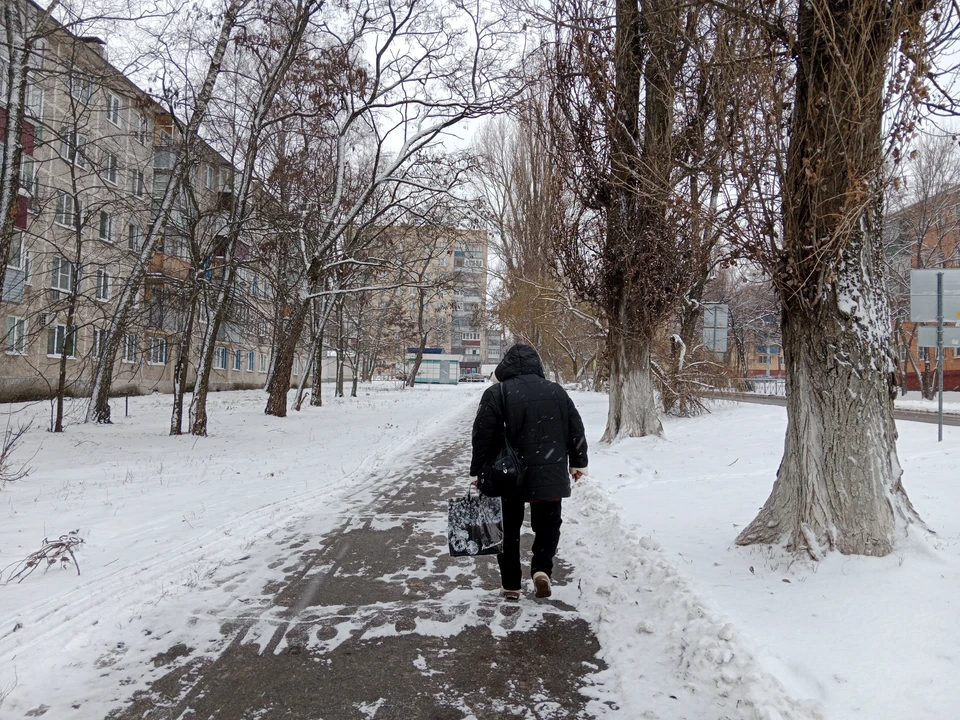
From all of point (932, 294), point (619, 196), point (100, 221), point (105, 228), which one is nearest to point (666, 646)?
point (619, 196)

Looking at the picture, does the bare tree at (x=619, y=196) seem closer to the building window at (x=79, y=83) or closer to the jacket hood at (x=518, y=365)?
the jacket hood at (x=518, y=365)

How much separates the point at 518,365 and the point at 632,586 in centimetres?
187

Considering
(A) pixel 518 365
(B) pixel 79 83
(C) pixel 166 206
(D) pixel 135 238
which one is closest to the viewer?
(A) pixel 518 365

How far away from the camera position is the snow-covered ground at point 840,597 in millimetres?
3006

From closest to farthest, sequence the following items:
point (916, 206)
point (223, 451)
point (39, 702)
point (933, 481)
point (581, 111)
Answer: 1. point (39, 702)
2. point (933, 481)
3. point (581, 111)
4. point (223, 451)
5. point (916, 206)

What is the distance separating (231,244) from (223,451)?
5.51 meters

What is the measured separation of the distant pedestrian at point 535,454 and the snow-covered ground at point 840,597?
110cm

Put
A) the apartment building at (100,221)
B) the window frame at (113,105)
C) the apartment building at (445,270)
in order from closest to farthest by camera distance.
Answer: the apartment building at (100,221) → the window frame at (113,105) → the apartment building at (445,270)

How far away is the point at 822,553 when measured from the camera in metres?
4.60

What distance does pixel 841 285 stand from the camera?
185 inches

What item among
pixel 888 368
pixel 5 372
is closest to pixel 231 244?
pixel 5 372

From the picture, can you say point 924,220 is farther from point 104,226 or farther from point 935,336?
point 104,226

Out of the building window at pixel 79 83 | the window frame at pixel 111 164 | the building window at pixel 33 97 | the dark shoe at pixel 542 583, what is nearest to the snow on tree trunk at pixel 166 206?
the window frame at pixel 111 164

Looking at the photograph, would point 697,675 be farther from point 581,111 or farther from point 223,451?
point 223,451
